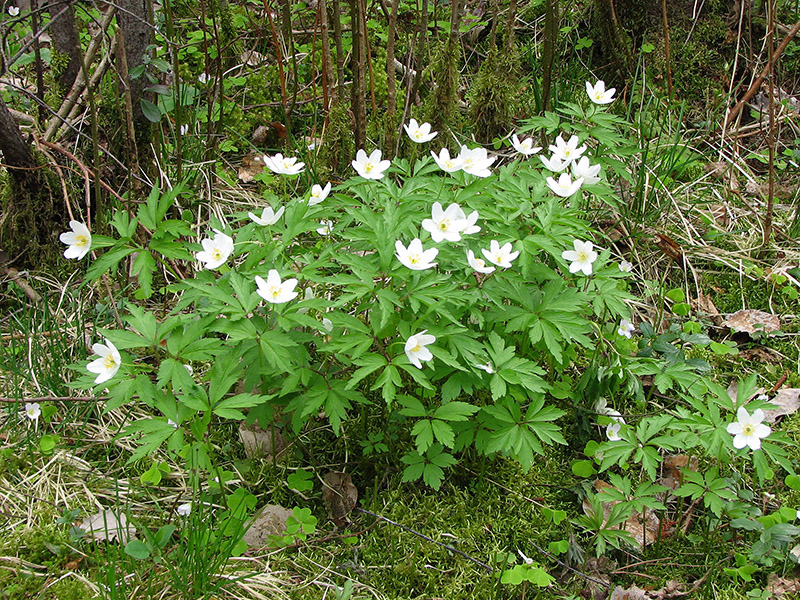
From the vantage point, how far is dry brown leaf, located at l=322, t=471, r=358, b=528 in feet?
7.59

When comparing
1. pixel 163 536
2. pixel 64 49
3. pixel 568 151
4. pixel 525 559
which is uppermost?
pixel 64 49

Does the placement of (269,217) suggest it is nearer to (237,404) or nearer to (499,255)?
(237,404)

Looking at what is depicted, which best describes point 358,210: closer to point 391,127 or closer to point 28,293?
point 391,127

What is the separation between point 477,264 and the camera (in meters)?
2.00

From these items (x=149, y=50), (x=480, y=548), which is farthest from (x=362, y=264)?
(x=149, y=50)

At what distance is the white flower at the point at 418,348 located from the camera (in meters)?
1.85

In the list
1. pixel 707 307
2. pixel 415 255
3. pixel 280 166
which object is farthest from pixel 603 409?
pixel 280 166

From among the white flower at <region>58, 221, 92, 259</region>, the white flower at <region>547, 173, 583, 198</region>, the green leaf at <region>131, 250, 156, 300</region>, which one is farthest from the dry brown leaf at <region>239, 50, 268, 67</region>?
the white flower at <region>547, 173, 583, 198</region>

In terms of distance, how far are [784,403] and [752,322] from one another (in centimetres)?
47

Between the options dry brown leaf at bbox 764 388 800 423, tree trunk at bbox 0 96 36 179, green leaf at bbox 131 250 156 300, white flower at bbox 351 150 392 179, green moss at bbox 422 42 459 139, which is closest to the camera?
green leaf at bbox 131 250 156 300

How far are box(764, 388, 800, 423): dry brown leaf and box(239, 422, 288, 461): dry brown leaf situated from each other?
1815 mm

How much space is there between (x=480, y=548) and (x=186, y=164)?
2321 mm

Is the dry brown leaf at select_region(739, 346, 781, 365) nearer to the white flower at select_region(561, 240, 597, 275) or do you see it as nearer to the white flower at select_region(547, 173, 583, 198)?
the white flower at select_region(561, 240, 597, 275)

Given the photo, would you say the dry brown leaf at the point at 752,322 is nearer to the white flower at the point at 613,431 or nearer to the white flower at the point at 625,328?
the white flower at the point at 625,328
